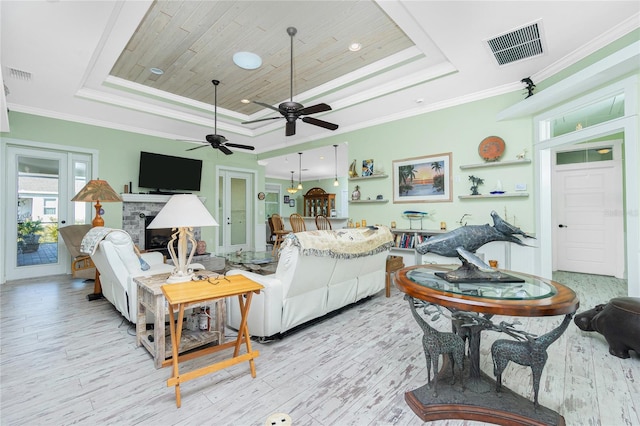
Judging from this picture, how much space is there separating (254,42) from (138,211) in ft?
14.1

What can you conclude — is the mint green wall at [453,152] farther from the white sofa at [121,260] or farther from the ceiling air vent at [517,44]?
the white sofa at [121,260]

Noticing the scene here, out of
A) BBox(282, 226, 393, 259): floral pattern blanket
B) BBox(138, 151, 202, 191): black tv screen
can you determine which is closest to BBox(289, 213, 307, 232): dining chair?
BBox(138, 151, 202, 191): black tv screen

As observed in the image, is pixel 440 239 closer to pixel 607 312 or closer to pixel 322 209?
pixel 607 312

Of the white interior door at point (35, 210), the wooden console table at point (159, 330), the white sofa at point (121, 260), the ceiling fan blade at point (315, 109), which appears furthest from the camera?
the white interior door at point (35, 210)

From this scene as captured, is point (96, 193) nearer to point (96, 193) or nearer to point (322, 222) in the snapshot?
point (96, 193)

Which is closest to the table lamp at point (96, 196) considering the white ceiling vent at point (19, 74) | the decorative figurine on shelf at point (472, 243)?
the white ceiling vent at point (19, 74)

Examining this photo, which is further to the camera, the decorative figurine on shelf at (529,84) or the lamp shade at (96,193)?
the lamp shade at (96,193)

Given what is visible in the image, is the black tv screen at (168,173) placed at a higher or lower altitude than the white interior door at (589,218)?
higher

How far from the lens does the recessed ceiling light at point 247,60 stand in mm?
3594

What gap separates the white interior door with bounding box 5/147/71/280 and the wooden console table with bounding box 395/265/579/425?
6147 mm

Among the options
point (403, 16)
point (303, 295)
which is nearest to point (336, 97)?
point (403, 16)

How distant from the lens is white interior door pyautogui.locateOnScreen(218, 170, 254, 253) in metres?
7.37

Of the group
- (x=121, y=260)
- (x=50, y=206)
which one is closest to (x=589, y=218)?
(x=121, y=260)

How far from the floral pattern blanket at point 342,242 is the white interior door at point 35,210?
201 inches
